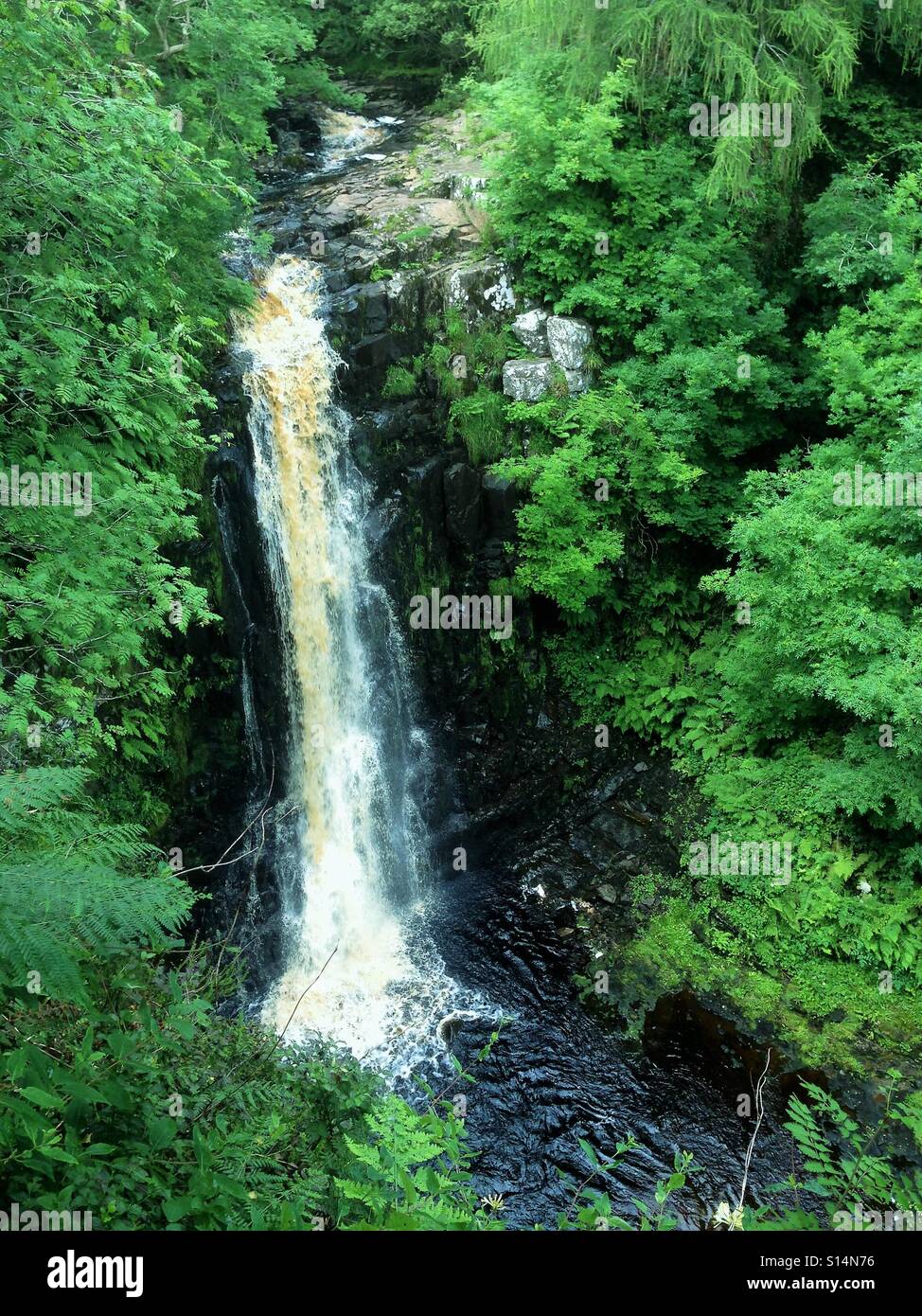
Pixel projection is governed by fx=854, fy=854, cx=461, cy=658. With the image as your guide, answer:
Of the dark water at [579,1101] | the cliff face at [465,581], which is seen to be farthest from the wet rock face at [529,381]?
the dark water at [579,1101]

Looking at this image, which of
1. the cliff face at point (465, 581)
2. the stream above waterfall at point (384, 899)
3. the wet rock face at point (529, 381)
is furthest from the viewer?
the wet rock face at point (529, 381)

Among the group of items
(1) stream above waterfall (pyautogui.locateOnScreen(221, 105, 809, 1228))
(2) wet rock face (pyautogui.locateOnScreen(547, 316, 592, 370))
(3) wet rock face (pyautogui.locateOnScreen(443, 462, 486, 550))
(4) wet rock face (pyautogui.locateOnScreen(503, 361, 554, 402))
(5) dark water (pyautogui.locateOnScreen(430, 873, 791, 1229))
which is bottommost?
(5) dark water (pyautogui.locateOnScreen(430, 873, 791, 1229))

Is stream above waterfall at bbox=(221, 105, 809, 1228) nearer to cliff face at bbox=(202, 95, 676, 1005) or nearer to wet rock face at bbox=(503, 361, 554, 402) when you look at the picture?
cliff face at bbox=(202, 95, 676, 1005)

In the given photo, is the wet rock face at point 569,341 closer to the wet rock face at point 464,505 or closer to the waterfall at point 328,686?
the wet rock face at point 464,505

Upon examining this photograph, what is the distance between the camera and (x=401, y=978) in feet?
31.1

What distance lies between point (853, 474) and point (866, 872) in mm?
4166

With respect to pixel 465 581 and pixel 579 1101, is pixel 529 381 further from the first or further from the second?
pixel 579 1101

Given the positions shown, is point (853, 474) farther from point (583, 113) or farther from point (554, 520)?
point (583, 113)

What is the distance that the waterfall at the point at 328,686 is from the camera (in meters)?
9.86

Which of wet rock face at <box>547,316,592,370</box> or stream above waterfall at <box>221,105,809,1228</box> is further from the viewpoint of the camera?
wet rock face at <box>547,316,592,370</box>

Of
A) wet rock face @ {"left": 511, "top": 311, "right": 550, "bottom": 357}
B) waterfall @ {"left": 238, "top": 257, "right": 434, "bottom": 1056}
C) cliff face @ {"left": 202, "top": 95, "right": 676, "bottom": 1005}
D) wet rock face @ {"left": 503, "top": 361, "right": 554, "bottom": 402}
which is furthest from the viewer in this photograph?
wet rock face @ {"left": 511, "top": 311, "right": 550, "bottom": 357}

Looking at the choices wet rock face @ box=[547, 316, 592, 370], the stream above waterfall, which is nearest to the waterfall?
the stream above waterfall

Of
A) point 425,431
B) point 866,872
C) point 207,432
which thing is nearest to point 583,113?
point 425,431

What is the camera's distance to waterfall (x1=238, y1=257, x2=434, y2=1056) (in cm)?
986
